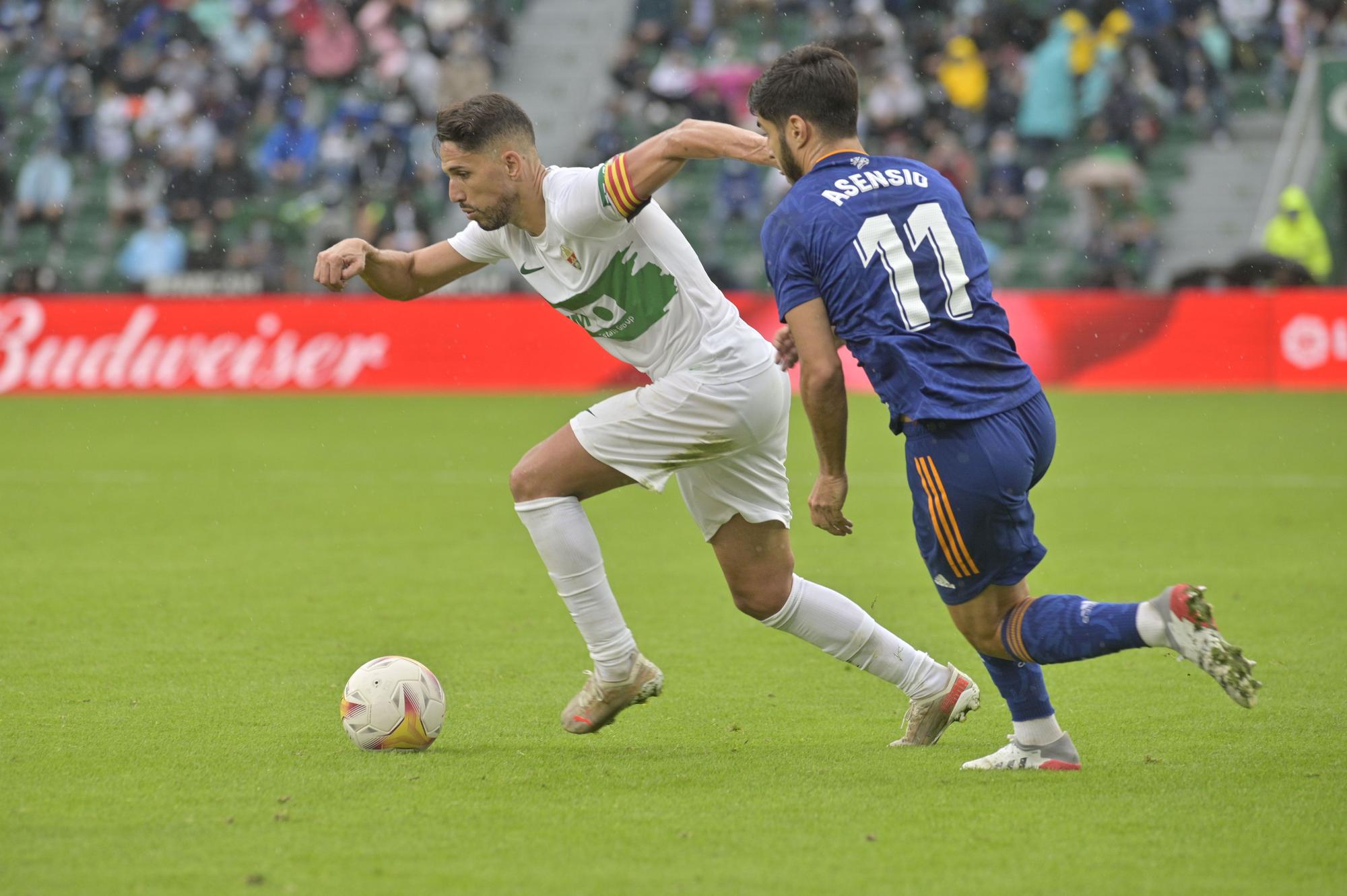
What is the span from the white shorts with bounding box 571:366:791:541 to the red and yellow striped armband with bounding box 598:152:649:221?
1.88 ft

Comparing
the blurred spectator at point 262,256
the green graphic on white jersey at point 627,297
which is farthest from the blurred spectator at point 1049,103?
the green graphic on white jersey at point 627,297

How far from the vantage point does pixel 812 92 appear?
15.1ft

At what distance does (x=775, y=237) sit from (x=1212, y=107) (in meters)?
20.0

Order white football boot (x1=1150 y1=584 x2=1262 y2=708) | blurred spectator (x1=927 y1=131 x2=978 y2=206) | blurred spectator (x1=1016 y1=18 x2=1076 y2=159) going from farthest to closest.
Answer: blurred spectator (x1=1016 y1=18 x2=1076 y2=159), blurred spectator (x1=927 y1=131 x2=978 y2=206), white football boot (x1=1150 y1=584 x2=1262 y2=708)

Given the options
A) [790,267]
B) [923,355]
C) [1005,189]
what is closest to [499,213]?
[790,267]

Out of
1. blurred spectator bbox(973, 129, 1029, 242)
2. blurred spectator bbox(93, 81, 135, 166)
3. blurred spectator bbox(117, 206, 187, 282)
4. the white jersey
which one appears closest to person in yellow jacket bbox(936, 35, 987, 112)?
blurred spectator bbox(973, 129, 1029, 242)

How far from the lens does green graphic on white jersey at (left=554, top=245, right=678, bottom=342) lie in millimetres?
5254

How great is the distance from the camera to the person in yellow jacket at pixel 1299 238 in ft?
65.2

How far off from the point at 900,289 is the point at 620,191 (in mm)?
946

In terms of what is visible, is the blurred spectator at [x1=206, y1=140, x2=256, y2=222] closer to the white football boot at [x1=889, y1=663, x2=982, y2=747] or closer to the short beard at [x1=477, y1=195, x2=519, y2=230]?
the short beard at [x1=477, y1=195, x2=519, y2=230]

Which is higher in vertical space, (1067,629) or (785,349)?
(785,349)

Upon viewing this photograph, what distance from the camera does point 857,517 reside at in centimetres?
1096

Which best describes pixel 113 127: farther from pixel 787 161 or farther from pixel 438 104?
pixel 787 161

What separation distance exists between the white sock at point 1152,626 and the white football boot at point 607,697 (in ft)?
5.14
